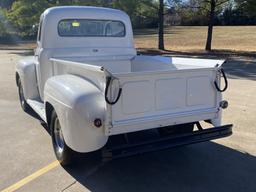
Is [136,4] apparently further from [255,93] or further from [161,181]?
[161,181]

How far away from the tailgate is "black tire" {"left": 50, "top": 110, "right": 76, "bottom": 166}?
85cm

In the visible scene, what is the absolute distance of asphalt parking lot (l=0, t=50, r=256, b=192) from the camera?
4.23 m

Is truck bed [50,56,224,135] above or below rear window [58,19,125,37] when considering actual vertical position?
below

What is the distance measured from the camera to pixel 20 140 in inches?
233

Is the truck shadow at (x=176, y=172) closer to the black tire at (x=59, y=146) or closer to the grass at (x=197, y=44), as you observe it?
the black tire at (x=59, y=146)

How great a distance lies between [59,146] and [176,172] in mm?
1570

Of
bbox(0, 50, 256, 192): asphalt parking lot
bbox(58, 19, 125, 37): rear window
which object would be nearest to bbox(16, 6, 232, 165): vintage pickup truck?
bbox(0, 50, 256, 192): asphalt parking lot

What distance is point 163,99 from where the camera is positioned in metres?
4.32

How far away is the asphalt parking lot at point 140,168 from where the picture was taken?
13.9 feet

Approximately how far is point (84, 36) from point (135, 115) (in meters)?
2.75

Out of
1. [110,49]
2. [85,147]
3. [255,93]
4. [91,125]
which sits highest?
[110,49]

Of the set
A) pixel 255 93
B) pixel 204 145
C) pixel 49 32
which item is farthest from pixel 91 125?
pixel 255 93

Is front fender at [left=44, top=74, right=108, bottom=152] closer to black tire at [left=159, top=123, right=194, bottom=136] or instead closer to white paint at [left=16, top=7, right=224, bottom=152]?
white paint at [left=16, top=7, right=224, bottom=152]

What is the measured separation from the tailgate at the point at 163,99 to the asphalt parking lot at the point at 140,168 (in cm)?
66
